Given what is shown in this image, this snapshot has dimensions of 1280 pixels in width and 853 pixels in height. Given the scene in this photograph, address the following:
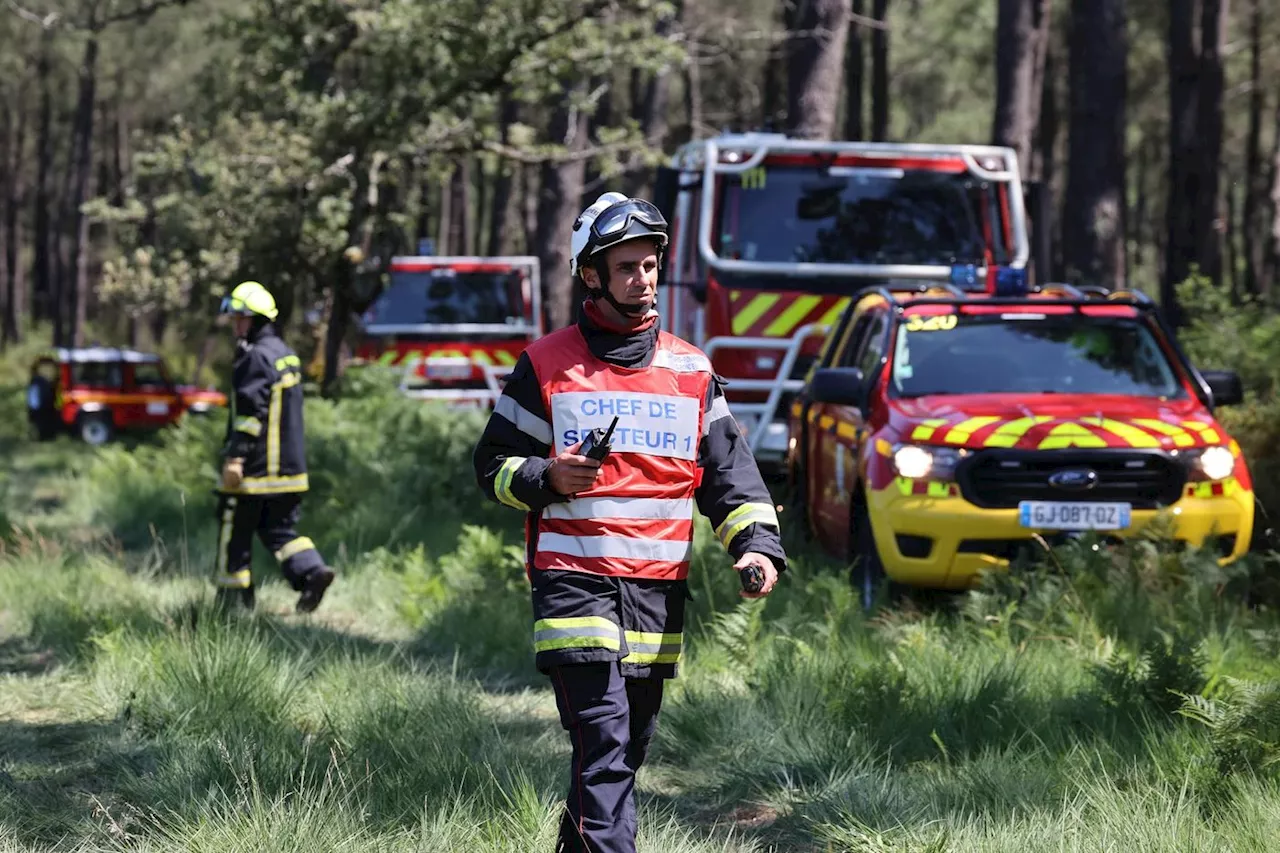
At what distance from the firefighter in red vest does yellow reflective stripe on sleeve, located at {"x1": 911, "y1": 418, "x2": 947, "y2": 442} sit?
12.0 feet

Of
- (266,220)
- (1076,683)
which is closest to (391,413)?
(266,220)

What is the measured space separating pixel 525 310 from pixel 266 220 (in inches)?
202

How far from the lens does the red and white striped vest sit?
410 cm

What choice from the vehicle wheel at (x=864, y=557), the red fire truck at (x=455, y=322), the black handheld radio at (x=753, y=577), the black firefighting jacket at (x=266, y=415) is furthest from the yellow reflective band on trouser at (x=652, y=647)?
the red fire truck at (x=455, y=322)

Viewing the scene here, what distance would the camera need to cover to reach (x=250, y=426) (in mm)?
8500

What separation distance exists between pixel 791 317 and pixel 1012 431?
4.14m

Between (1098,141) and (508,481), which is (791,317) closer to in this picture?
(1098,141)

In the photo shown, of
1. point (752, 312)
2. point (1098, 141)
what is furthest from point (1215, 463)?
point (1098, 141)

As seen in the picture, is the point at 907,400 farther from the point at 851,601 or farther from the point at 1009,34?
the point at 1009,34

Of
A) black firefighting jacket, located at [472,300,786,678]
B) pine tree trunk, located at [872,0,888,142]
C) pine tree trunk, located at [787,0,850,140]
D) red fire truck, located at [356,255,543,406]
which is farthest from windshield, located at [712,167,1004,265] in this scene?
pine tree trunk, located at [872,0,888,142]

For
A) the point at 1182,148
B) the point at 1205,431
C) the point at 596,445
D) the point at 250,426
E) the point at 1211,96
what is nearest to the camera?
the point at 596,445

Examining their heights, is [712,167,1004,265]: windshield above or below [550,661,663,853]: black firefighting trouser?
above

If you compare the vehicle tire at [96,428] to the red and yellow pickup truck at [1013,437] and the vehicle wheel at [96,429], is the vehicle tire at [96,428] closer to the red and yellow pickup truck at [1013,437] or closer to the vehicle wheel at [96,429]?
the vehicle wheel at [96,429]

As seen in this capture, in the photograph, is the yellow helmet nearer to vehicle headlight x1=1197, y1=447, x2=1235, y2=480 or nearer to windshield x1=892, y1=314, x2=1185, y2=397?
windshield x1=892, y1=314, x2=1185, y2=397
